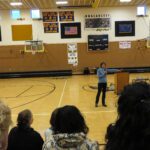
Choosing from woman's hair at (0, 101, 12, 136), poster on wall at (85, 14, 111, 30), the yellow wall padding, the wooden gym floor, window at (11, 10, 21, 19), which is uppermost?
window at (11, 10, 21, 19)

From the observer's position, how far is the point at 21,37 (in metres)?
19.6

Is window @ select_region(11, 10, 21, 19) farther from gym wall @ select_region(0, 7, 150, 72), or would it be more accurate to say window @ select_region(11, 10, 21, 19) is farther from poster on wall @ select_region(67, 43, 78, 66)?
poster on wall @ select_region(67, 43, 78, 66)

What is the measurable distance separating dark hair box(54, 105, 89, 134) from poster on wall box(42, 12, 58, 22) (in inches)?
696

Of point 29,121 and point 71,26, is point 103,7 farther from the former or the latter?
point 29,121

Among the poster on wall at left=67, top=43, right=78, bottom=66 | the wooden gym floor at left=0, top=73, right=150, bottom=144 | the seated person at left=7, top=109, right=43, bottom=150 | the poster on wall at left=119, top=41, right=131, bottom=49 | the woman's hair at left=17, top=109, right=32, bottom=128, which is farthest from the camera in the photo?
the poster on wall at left=67, top=43, right=78, bottom=66

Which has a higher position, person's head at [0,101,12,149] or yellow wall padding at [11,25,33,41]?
yellow wall padding at [11,25,33,41]

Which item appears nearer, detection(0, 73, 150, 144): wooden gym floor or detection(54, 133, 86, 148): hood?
detection(54, 133, 86, 148): hood

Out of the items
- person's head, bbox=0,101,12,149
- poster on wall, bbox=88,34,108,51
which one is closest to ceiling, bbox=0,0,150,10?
poster on wall, bbox=88,34,108,51

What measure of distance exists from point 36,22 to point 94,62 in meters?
4.78

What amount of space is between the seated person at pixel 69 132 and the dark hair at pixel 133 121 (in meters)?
0.85

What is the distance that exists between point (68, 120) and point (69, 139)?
6.6 inches

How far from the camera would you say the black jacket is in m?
3.48

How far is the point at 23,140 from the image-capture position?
3.51m

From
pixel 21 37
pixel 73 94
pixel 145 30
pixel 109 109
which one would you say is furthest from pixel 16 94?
pixel 145 30
